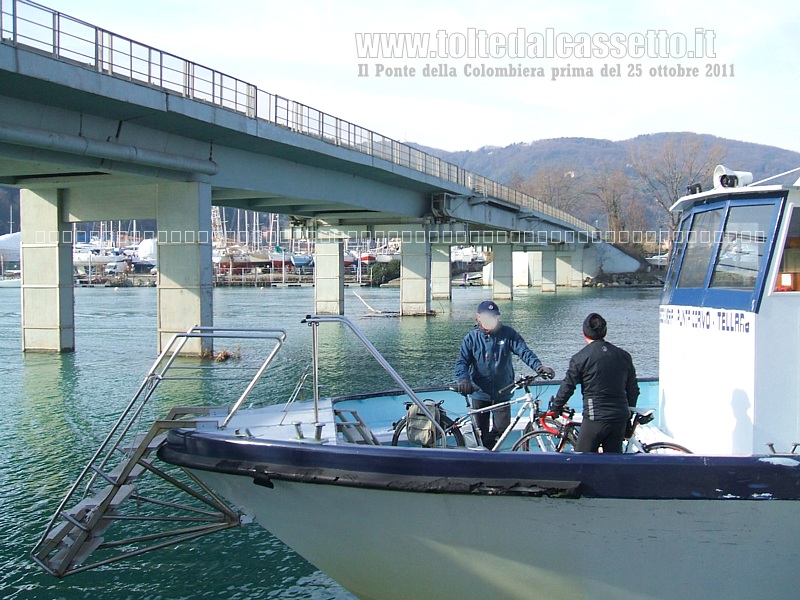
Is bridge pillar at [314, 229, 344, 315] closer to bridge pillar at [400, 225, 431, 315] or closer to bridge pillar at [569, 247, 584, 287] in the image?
bridge pillar at [400, 225, 431, 315]

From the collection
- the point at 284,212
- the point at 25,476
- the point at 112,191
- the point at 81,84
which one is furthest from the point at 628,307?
the point at 25,476

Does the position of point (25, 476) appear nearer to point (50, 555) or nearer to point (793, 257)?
point (50, 555)

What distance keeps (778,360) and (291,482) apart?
12.5ft

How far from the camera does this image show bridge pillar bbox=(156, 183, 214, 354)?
2242cm

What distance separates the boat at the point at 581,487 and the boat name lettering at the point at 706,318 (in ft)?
0.06

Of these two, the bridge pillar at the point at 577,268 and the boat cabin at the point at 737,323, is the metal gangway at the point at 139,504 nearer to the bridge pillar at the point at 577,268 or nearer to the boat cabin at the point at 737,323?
the boat cabin at the point at 737,323

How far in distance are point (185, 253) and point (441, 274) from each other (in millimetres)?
42753

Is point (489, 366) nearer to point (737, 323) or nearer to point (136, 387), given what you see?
point (737, 323)

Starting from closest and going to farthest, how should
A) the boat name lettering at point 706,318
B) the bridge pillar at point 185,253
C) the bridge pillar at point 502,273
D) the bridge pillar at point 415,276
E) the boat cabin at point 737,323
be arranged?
the boat cabin at point 737,323
the boat name lettering at point 706,318
the bridge pillar at point 185,253
the bridge pillar at point 415,276
the bridge pillar at point 502,273

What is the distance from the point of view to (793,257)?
6.20 m

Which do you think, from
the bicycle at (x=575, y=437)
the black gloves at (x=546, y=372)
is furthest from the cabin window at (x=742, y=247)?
the black gloves at (x=546, y=372)

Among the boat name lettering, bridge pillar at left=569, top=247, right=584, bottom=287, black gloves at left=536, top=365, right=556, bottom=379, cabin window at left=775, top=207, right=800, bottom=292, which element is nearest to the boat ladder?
black gloves at left=536, top=365, right=556, bottom=379

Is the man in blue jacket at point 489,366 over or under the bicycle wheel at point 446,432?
over

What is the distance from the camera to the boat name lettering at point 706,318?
6.27 meters
